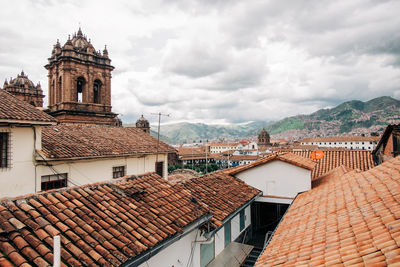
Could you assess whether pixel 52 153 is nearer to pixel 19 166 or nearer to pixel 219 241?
pixel 19 166

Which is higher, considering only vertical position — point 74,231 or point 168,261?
point 74,231

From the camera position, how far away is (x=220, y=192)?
34.2 feet

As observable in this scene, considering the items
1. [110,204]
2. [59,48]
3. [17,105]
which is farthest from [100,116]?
[110,204]

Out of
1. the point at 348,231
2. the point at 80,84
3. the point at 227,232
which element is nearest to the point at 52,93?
the point at 80,84

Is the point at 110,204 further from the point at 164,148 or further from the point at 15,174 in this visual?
the point at 164,148

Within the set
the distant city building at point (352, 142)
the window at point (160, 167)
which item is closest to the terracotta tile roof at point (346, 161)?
the window at point (160, 167)

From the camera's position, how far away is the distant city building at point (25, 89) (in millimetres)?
39641

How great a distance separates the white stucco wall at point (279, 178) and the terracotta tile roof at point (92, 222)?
257 inches

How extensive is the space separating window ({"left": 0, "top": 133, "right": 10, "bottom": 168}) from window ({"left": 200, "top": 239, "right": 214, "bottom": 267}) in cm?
921

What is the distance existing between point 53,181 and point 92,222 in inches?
361

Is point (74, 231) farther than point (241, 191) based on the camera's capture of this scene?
No

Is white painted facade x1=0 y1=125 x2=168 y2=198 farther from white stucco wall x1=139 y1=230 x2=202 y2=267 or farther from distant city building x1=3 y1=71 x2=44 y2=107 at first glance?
distant city building x1=3 y1=71 x2=44 y2=107

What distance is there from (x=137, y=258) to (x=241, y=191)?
7709mm

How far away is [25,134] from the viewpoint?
1119 centimetres
